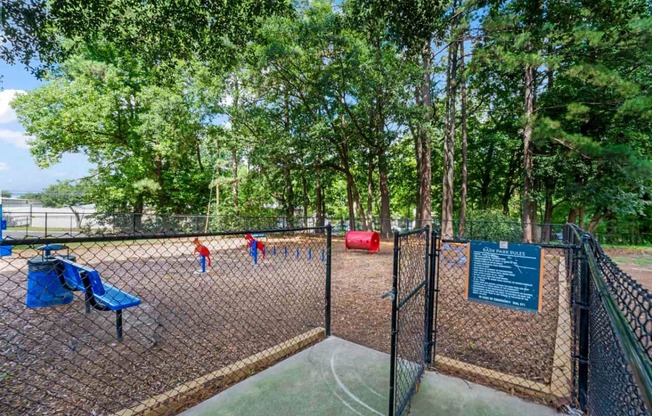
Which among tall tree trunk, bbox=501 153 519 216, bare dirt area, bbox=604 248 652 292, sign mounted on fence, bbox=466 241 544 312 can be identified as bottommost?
bare dirt area, bbox=604 248 652 292

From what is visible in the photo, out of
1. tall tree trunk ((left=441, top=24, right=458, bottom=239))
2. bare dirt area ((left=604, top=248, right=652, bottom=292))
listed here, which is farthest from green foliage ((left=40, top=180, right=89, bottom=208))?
bare dirt area ((left=604, top=248, right=652, bottom=292))

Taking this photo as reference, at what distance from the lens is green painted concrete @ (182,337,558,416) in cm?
228

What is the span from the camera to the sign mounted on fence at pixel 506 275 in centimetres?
240

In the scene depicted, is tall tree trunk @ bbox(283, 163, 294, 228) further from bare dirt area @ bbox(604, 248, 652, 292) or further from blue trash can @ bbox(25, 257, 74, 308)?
bare dirt area @ bbox(604, 248, 652, 292)

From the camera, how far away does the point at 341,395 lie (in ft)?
8.13

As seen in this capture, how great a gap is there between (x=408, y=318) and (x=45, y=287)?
206 inches

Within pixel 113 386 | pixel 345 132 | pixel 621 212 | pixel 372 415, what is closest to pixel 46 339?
pixel 113 386

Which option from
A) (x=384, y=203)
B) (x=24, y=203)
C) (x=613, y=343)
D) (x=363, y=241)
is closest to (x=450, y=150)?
(x=384, y=203)

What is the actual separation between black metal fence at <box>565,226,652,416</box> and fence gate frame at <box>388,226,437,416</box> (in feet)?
3.11

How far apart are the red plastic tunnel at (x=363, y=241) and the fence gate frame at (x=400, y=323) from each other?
7186 millimetres

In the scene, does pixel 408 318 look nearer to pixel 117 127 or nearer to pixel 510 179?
pixel 510 179

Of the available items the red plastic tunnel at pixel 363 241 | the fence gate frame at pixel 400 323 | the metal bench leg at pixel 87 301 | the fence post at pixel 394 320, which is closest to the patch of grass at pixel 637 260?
the red plastic tunnel at pixel 363 241

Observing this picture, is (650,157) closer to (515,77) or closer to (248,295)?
(515,77)

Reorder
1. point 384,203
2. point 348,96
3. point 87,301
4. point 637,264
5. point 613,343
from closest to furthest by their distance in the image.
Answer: point 613,343 → point 87,301 → point 637,264 → point 348,96 → point 384,203
